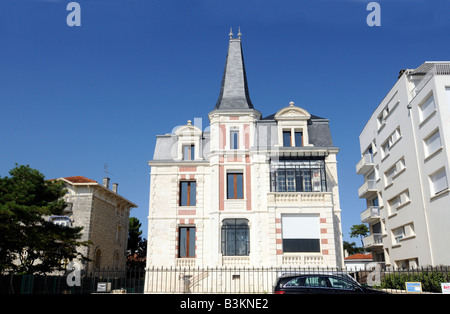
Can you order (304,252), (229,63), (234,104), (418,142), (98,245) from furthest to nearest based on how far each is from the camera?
(98,245)
(229,63)
(234,104)
(418,142)
(304,252)

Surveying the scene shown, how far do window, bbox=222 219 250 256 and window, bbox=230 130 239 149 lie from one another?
17.0 feet

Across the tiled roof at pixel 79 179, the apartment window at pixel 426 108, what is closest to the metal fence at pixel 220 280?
the tiled roof at pixel 79 179

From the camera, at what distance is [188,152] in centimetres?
2712

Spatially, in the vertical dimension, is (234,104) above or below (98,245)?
above

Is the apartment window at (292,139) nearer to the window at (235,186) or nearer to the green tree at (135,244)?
the window at (235,186)

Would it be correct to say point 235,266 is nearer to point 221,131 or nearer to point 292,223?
point 292,223

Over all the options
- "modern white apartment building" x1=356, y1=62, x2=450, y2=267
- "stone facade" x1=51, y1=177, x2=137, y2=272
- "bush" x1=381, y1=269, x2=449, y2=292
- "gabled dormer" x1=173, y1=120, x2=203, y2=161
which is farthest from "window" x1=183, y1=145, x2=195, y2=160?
"modern white apartment building" x1=356, y1=62, x2=450, y2=267

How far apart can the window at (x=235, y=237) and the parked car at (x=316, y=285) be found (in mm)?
10755

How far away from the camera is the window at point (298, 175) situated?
24344 millimetres

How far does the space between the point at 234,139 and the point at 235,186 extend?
3.37 metres

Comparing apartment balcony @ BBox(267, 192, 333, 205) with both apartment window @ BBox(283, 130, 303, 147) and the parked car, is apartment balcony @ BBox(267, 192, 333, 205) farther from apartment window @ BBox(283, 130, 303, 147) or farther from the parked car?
the parked car
